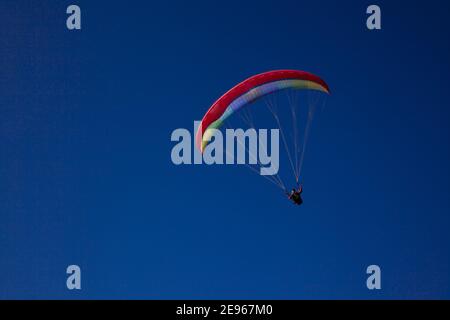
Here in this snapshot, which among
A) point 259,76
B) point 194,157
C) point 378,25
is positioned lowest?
point 194,157

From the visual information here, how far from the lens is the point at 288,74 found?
28.1ft
